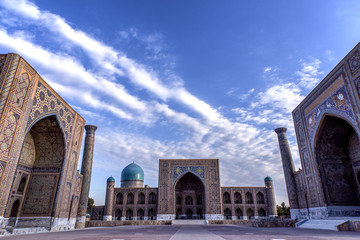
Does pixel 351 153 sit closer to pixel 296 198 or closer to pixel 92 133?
pixel 296 198

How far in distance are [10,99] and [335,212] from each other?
1863cm

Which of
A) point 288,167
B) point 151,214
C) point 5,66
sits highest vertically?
point 5,66

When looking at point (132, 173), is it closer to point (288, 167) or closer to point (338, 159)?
point (288, 167)

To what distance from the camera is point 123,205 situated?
34562mm

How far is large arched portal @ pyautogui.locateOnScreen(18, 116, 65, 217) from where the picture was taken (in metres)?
14.4

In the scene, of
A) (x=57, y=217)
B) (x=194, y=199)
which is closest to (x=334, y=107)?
(x=57, y=217)

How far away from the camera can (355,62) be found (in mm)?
11867

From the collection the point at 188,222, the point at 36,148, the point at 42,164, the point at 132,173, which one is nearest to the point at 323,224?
the point at 42,164

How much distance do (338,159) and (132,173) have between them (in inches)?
1231

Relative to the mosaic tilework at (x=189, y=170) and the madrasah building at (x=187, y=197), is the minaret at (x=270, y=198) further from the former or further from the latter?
the mosaic tilework at (x=189, y=170)

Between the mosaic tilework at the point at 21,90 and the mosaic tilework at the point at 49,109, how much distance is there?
939 mm

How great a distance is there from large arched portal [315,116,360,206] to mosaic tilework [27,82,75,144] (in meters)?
17.2

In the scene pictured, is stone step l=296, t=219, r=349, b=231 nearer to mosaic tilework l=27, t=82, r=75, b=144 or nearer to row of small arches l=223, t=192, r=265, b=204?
mosaic tilework l=27, t=82, r=75, b=144

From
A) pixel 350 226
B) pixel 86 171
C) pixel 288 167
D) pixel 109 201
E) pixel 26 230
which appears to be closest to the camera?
pixel 350 226
